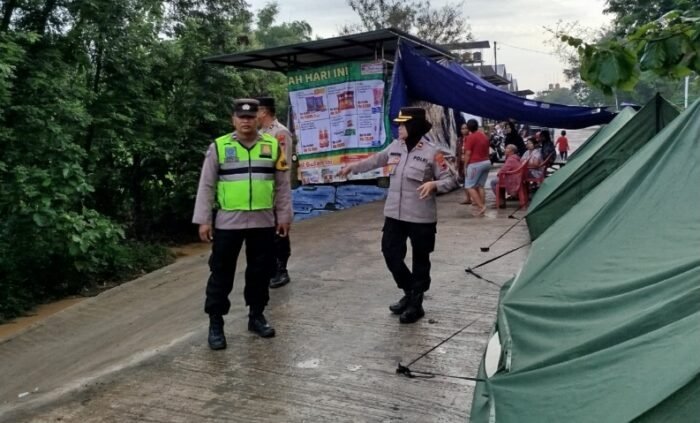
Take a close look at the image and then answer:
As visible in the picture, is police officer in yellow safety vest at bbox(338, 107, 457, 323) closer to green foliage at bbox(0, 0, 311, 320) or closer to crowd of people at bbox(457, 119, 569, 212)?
green foliage at bbox(0, 0, 311, 320)

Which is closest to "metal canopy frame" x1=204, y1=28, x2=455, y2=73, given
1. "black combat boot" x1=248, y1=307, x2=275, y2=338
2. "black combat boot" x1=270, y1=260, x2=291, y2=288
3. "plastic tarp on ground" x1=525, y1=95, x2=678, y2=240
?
"plastic tarp on ground" x1=525, y1=95, x2=678, y2=240

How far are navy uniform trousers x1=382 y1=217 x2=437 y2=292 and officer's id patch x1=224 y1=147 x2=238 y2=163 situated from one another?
125 centimetres

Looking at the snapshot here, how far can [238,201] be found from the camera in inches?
166

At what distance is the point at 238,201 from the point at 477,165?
650 centimetres

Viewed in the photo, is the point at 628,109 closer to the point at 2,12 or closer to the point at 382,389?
the point at 382,389

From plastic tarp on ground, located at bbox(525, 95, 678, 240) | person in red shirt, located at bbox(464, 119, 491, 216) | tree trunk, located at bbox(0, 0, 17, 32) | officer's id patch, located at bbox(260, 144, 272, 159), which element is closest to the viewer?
officer's id patch, located at bbox(260, 144, 272, 159)

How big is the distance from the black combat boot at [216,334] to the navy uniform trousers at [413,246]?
1314 millimetres

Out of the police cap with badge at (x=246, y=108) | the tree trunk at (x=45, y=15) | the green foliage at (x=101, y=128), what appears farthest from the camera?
the tree trunk at (x=45, y=15)

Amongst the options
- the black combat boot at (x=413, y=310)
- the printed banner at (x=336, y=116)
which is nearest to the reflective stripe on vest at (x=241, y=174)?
the black combat boot at (x=413, y=310)

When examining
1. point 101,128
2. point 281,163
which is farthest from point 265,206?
point 101,128

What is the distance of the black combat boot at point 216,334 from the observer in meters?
4.36

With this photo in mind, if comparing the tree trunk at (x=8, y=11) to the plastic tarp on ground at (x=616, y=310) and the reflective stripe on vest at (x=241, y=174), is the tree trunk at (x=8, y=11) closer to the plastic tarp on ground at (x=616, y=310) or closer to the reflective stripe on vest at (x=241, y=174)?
the reflective stripe on vest at (x=241, y=174)

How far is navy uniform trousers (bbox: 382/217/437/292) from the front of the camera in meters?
4.54

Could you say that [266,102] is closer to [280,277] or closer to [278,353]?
[280,277]
